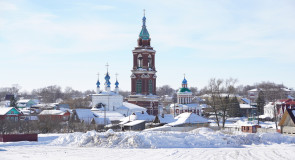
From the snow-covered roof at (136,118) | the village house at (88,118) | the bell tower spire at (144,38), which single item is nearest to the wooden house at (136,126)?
the snow-covered roof at (136,118)

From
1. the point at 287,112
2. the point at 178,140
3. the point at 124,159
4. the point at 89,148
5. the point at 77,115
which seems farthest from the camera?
the point at 77,115

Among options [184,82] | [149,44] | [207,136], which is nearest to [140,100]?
[149,44]

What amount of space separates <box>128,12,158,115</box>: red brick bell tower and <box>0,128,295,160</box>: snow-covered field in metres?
35.6

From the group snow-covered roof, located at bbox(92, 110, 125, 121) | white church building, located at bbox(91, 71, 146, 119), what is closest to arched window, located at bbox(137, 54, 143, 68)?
white church building, located at bbox(91, 71, 146, 119)

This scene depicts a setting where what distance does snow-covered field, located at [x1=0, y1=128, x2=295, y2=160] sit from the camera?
955 inches

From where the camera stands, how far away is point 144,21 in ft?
232

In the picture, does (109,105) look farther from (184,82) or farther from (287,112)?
(287,112)

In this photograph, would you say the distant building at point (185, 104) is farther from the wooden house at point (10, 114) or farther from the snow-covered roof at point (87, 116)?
the wooden house at point (10, 114)

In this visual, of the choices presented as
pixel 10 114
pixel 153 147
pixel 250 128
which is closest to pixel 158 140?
pixel 153 147

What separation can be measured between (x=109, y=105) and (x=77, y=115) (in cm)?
802

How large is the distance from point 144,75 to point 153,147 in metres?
39.8

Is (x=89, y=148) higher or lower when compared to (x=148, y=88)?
lower

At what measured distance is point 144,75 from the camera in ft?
226

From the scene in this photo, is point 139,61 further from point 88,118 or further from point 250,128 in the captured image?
point 250,128
